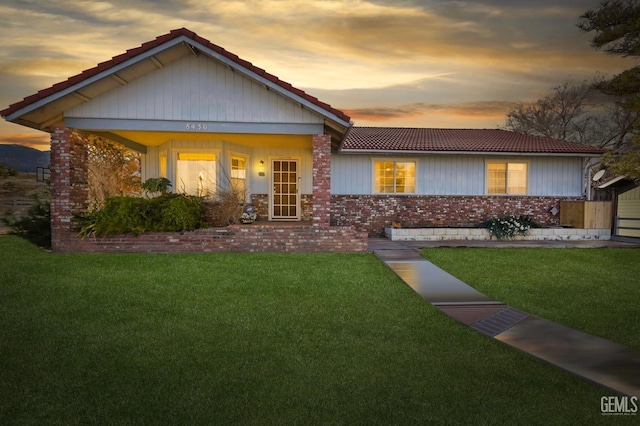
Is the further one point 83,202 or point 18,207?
point 18,207

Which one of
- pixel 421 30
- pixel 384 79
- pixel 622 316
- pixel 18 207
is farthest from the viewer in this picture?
pixel 18 207

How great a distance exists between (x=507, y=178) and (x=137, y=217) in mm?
13905

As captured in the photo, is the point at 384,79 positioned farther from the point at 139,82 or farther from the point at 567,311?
the point at 567,311

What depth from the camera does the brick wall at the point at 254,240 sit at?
10898mm

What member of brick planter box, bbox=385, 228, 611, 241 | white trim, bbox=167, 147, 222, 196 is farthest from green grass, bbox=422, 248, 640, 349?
white trim, bbox=167, 147, 222, 196

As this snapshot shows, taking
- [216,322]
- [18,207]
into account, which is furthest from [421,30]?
[18,207]

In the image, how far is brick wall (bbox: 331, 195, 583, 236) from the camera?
15.8 meters

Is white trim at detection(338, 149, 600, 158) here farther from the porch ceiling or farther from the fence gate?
the fence gate

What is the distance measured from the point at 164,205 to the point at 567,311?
990cm

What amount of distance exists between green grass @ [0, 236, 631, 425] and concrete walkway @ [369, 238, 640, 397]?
221mm

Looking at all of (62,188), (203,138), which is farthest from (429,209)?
(62,188)

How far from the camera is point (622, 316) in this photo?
5.38 metres

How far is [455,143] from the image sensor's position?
16203 mm

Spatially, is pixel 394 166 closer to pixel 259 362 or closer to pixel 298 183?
pixel 298 183
